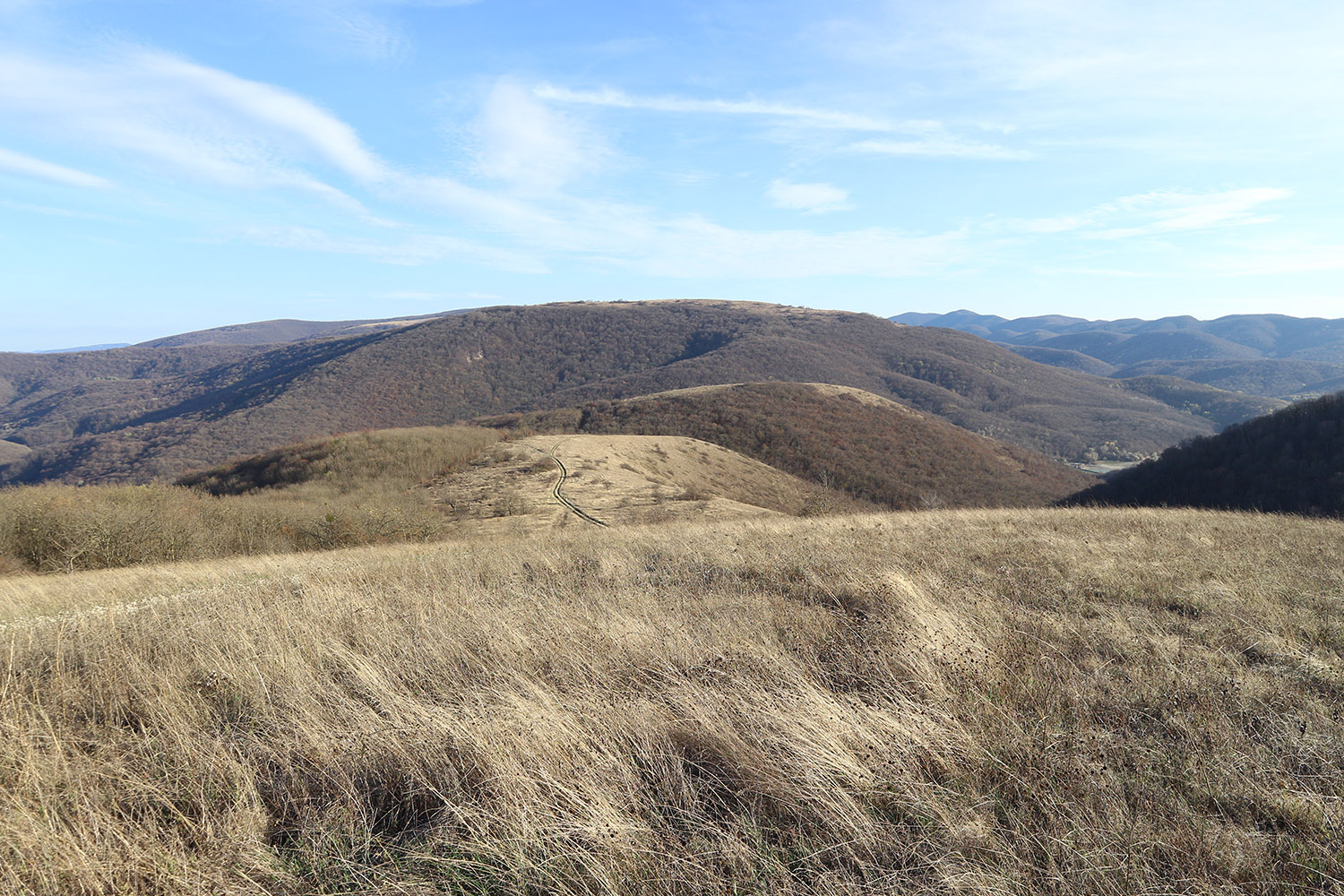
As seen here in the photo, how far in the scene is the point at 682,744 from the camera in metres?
3.19

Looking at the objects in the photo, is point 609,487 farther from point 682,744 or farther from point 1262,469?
point 1262,469

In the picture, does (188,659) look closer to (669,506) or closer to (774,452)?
(669,506)

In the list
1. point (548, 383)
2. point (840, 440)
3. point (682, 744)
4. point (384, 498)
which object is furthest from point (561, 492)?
point (548, 383)

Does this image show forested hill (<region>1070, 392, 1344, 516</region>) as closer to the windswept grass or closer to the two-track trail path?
the two-track trail path

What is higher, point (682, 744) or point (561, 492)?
point (682, 744)

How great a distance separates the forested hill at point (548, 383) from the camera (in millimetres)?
105312

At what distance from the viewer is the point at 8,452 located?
11675 centimetres

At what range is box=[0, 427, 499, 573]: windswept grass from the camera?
1255 centimetres

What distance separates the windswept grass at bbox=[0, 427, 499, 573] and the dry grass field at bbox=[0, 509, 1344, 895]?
28.3 ft

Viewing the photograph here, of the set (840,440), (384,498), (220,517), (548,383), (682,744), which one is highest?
(548,383)

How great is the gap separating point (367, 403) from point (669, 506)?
4768 inches

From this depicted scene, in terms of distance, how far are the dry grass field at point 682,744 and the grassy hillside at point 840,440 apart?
42757 mm

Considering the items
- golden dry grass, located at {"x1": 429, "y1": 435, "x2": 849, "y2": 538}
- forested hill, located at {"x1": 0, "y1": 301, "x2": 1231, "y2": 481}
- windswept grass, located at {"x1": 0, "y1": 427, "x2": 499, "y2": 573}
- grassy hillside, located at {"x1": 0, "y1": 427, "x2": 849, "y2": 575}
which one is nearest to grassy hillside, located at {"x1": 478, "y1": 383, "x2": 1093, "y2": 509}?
grassy hillside, located at {"x1": 0, "y1": 427, "x2": 849, "y2": 575}

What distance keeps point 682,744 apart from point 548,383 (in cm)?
14868
